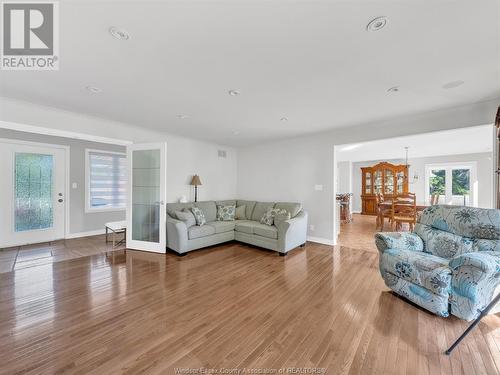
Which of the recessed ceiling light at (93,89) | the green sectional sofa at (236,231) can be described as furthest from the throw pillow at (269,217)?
the recessed ceiling light at (93,89)

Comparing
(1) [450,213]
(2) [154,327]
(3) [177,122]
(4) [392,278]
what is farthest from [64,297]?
(1) [450,213]

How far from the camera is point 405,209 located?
529cm

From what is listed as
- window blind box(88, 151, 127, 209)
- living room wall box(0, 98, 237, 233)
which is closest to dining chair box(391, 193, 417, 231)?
living room wall box(0, 98, 237, 233)

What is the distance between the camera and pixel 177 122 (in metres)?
3.82

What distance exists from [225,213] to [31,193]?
4.02 m

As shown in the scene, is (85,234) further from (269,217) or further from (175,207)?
(269,217)

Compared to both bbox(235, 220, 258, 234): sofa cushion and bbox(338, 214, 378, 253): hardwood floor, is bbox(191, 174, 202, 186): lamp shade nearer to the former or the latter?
bbox(235, 220, 258, 234): sofa cushion

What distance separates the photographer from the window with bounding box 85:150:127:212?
16.4 ft

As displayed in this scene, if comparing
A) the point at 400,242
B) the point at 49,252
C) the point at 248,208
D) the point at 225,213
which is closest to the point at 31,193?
the point at 49,252

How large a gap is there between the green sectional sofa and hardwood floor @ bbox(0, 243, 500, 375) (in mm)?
743

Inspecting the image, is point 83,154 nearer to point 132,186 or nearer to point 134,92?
point 132,186

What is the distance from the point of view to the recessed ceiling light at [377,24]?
1450mm

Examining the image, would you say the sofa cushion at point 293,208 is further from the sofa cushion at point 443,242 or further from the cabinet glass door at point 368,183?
the cabinet glass door at point 368,183

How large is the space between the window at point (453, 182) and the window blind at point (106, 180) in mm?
10240
